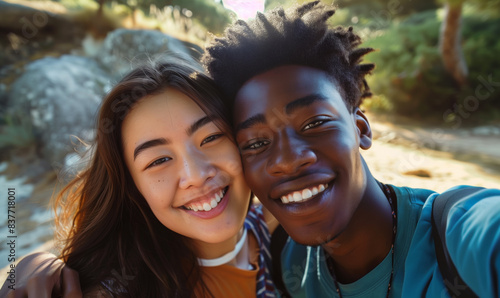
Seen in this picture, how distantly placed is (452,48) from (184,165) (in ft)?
33.6

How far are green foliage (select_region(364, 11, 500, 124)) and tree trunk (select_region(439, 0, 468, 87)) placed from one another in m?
0.21

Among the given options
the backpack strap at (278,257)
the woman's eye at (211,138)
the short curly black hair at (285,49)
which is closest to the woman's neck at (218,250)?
the backpack strap at (278,257)

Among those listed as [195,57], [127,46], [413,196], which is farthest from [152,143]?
[127,46]

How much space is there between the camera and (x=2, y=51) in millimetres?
8484

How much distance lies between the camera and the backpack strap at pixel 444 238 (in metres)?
1.16

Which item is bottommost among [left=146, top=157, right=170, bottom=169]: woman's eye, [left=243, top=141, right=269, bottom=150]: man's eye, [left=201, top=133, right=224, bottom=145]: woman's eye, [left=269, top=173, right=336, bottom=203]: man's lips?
[left=269, top=173, right=336, bottom=203]: man's lips

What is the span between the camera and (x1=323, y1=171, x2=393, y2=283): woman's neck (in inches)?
64.7

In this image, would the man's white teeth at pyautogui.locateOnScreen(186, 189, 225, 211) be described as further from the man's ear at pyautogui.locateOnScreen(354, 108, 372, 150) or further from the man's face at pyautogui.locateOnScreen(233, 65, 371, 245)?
the man's ear at pyautogui.locateOnScreen(354, 108, 372, 150)

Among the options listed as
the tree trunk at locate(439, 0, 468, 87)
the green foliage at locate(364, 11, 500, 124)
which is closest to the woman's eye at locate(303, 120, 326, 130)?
the green foliage at locate(364, 11, 500, 124)

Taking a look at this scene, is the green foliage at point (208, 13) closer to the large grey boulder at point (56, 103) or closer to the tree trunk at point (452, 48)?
the large grey boulder at point (56, 103)

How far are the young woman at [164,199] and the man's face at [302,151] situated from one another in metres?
0.20

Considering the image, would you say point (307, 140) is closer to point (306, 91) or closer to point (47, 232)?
point (306, 91)

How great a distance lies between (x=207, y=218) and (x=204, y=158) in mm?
300

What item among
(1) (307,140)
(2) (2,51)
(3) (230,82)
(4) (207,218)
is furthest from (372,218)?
(2) (2,51)
